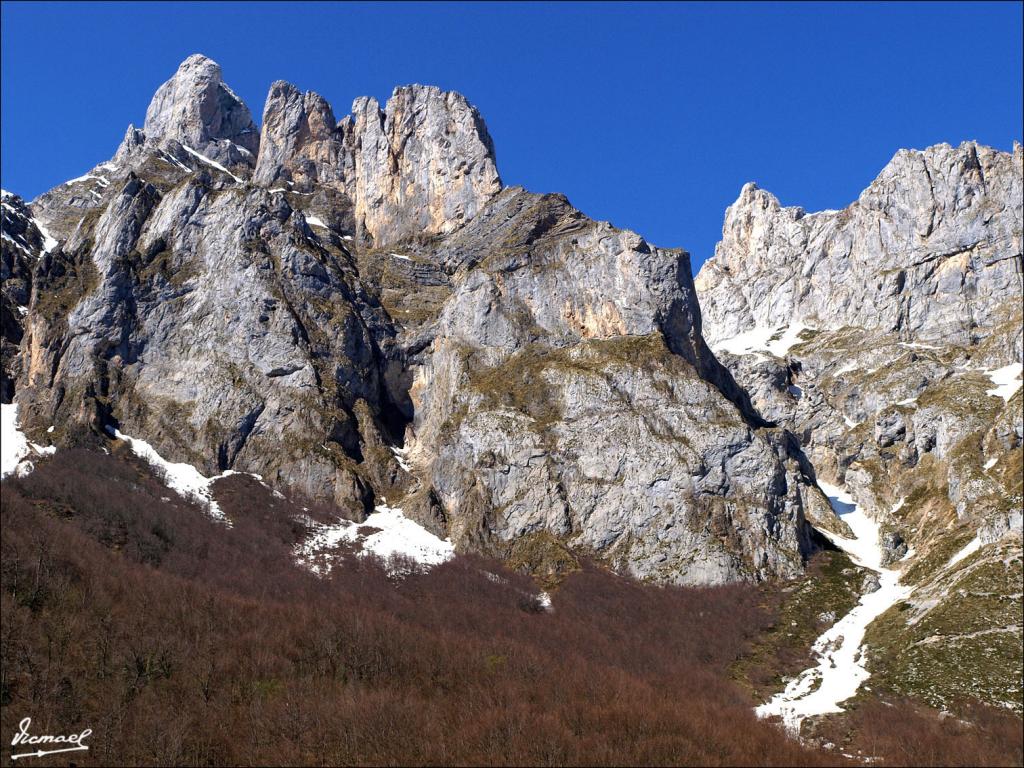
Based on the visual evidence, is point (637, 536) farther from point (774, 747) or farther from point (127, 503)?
point (127, 503)

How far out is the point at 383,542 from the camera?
17138 cm

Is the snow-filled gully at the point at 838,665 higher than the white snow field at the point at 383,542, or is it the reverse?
the white snow field at the point at 383,542

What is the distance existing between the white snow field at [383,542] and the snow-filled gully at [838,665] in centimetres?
7197

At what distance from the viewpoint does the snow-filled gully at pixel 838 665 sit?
4390 inches

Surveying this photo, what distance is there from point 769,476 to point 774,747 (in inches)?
3221

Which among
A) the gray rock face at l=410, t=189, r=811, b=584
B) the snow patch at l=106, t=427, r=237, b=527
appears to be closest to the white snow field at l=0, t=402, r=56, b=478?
the snow patch at l=106, t=427, r=237, b=527

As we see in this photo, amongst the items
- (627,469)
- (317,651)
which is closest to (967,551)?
(627,469)

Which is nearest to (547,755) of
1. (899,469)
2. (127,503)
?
(127,503)

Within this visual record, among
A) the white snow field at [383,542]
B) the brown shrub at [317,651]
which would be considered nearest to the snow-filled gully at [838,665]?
the brown shrub at [317,651]

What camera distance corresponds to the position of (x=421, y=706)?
103m

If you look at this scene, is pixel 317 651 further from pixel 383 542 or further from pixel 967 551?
pixel 967 551

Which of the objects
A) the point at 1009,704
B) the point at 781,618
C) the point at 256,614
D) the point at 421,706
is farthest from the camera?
the point at 781,618

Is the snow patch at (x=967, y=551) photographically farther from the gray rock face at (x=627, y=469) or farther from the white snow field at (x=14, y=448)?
the white snow field at (x=14, y=448)

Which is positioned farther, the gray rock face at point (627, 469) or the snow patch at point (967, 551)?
the gray rock face at point (627, 469)
